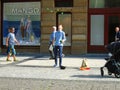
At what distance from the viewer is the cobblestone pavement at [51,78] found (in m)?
12.0

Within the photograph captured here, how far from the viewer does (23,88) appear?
Result: 457 inches

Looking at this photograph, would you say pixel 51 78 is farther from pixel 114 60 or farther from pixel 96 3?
pixel 96 3

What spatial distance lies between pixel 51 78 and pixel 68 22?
1184 cm

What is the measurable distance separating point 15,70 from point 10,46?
3.94 meters

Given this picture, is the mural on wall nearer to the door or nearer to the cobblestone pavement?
the door

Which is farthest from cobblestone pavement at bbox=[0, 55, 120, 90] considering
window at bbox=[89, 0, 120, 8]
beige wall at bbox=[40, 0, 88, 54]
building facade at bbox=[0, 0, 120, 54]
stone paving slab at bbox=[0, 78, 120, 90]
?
window at bbox=[89, 0, 120, 8]

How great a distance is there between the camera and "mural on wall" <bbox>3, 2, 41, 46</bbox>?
26406 mm

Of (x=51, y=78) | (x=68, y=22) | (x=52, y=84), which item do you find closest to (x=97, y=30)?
(x=68, y=22)

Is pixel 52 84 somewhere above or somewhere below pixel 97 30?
below

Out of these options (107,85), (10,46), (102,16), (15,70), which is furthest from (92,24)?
(107,85)

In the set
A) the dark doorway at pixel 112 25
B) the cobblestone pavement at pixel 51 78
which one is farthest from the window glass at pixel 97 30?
the cobblestone pavement at pixel 51 78

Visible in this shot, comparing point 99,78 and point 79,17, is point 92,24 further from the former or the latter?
point 99,78

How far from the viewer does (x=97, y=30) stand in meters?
25.5

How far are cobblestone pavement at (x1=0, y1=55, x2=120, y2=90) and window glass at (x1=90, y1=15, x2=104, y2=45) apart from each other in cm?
711
